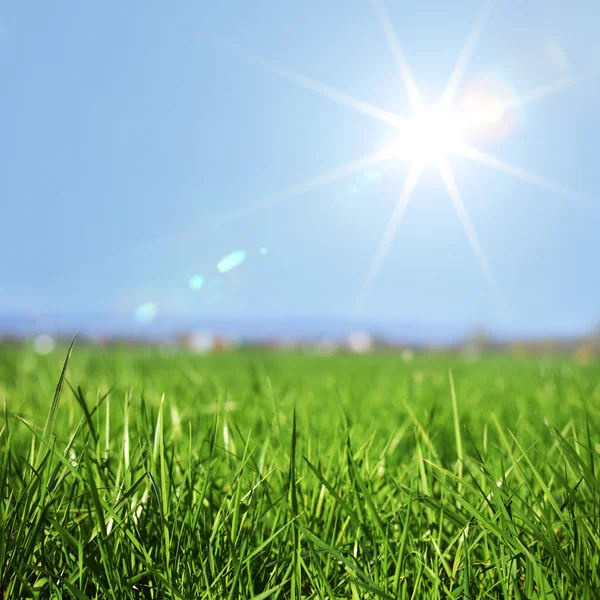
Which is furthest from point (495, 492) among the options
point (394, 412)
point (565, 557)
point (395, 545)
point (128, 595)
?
point (394, 412)

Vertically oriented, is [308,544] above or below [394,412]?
below

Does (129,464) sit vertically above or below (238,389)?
below

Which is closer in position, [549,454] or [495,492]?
[495,492]

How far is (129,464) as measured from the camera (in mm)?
1084

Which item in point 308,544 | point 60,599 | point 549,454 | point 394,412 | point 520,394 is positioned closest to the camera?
point 60,599

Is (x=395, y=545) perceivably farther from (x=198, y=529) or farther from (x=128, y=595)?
(x=128, y=595)

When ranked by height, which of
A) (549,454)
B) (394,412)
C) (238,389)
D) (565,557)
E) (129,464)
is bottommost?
(565,557)

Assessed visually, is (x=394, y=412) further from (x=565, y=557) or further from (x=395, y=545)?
(x=565, y=557)

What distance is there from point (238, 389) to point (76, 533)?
7.39 feet

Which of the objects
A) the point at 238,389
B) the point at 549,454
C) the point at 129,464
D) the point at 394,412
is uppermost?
the point at 238,389

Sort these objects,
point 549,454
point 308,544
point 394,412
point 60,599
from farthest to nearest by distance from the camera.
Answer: point 394,412, point 549,454, point 308,544, point 60,599

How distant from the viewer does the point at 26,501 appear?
2.96ft

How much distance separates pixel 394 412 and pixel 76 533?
4.84ft

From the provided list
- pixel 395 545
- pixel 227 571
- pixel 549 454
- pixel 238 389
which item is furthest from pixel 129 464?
pixel 238 389
